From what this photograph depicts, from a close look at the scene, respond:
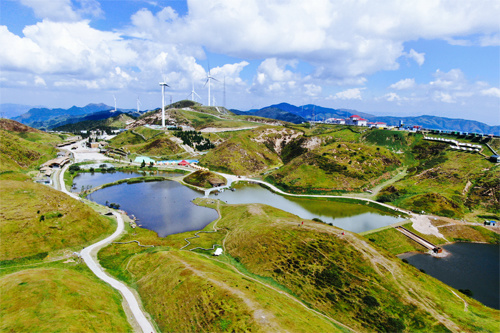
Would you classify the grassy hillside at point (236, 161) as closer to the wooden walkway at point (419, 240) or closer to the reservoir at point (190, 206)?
the reservoir at point (190, 206)

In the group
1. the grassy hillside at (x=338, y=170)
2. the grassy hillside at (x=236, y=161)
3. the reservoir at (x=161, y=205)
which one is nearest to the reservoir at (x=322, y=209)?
the grassy hillside at (x=338, y=170)

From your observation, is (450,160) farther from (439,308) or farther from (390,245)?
(439,308)

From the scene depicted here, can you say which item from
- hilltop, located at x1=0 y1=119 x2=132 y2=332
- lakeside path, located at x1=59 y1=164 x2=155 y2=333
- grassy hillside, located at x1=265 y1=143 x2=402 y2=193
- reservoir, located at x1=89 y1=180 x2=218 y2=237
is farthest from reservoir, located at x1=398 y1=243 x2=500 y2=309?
hilltop, located at x1=0 y1=119 x2=132 y2=332

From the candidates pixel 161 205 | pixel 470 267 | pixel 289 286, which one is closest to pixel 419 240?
pixel 470 267

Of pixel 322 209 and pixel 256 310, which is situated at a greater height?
pixel 256 310

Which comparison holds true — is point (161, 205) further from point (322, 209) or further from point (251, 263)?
point (322, 209)

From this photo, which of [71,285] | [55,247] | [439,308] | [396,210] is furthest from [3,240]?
[396,210]
